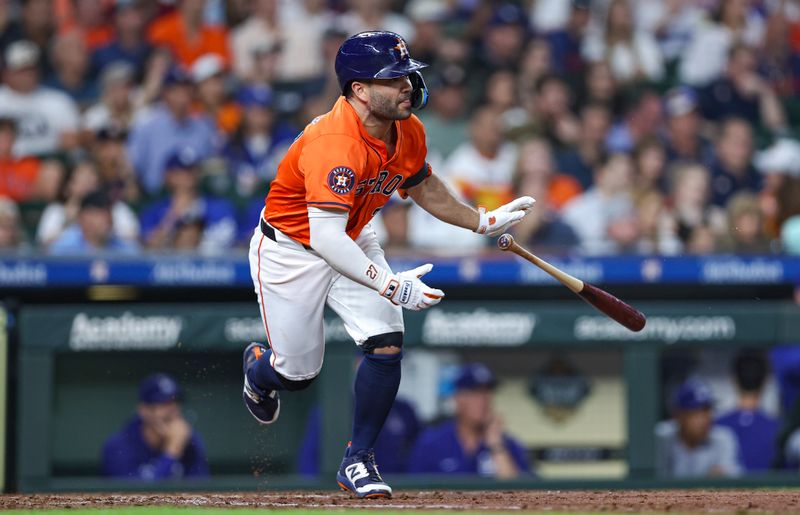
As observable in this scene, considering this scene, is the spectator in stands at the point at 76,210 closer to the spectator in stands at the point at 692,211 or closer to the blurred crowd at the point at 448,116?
the blurred crowd at the point at 448,116

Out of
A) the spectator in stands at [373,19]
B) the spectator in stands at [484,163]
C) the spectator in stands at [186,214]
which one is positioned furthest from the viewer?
the spectator in stands at [373,19]

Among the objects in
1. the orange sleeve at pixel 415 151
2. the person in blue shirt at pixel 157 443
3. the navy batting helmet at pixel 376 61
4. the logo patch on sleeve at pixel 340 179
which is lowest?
the person in blue shirt at pixel 157 443

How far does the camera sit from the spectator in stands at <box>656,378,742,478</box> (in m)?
8.10

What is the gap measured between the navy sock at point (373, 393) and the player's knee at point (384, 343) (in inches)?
0.7

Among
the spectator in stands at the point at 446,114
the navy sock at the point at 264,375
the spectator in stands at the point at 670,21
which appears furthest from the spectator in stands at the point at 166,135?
the spectator in stands at the point at 670,21

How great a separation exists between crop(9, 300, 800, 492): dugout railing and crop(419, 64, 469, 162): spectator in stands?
1991mm

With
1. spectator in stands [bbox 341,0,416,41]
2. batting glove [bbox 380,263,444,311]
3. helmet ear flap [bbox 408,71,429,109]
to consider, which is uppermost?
spectator in stands [bbox 341,0,416,41]

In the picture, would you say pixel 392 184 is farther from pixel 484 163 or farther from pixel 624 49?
pixel 624 49

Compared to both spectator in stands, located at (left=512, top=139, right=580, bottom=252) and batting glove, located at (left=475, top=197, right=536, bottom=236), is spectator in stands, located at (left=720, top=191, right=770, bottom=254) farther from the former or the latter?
batting glove, located at (left=475, top=197, right=536, bottom=236)

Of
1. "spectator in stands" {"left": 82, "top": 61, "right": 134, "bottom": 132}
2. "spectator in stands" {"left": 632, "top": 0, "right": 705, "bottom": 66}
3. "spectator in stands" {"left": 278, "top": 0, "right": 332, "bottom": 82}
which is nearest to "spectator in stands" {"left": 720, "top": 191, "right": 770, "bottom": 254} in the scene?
"spectator in stands" {"left": 632, "top": 0, "right": 705, "bottom": 66}

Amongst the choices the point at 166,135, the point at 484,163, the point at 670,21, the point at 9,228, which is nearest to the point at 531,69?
the point at 484,163

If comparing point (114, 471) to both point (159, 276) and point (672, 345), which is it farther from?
point (672, 345)

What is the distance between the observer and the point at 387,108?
17.5 ft

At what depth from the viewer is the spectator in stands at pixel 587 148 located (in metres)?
9.70
